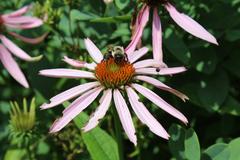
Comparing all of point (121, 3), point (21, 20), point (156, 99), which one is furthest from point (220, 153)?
point (21, 20)

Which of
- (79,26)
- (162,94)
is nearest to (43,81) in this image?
(79,26)

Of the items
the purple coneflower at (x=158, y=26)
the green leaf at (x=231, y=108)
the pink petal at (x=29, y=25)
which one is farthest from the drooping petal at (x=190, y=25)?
the pink petal at (x=29, y=25)

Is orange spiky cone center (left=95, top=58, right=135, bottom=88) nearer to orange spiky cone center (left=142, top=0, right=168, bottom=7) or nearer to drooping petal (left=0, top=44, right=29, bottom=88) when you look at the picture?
orange spiky cone center (left=142, top=0, right=168, bottom=7)

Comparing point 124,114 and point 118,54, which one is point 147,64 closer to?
point 118,54

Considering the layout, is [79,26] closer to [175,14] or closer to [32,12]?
[32,12]

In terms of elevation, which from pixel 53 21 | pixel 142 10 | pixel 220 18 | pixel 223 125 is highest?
pixel 53 21

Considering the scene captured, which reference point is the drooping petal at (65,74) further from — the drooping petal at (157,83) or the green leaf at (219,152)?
the green leaf at (219,152)
